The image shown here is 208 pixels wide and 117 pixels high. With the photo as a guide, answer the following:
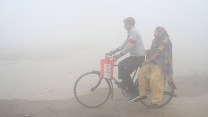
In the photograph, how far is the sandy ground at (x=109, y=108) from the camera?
24.1 ft

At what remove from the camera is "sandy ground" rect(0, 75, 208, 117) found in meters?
7.35

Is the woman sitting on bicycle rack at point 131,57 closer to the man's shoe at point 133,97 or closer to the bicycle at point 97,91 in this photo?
the man's shoe at point 133,97

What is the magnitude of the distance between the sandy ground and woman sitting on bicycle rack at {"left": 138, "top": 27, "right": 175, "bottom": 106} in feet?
1.22

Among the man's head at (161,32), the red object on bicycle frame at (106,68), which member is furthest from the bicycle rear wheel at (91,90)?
the man's head at (161,32)

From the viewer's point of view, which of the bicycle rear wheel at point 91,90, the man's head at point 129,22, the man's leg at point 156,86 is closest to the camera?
the man's leg at point 156,86

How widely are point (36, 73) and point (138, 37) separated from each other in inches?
231

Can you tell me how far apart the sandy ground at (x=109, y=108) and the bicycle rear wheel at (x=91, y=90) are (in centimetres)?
14

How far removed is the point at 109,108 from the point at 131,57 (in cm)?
112

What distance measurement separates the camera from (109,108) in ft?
25.4

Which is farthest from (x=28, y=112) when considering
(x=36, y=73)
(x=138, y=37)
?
(x=36, y=73)

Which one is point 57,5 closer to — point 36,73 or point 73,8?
point 73,8

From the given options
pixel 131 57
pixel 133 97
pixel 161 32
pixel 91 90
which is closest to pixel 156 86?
pixel 133 97

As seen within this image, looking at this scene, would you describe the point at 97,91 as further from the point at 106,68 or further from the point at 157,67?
the point at 157,67

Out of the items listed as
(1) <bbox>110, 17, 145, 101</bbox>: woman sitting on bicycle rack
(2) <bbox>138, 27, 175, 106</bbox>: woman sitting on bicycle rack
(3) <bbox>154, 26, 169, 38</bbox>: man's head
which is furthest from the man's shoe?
(3) <bbox>154, 26, 169, 38</bbox>: man's head
